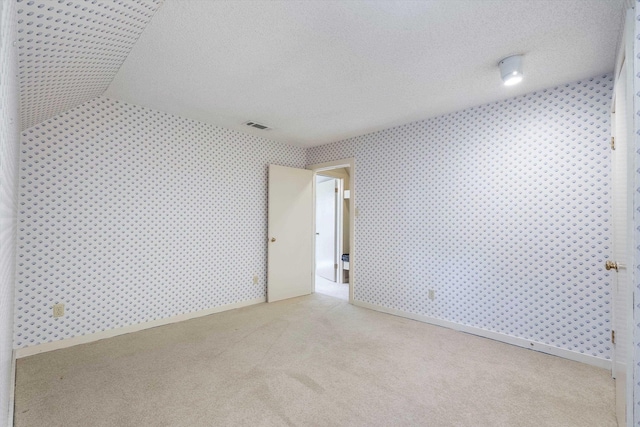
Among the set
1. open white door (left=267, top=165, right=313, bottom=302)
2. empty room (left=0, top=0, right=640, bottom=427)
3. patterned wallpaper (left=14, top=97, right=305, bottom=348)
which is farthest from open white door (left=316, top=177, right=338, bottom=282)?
patterned wallpaper (left=14, top=97, right=305, bottom=348)

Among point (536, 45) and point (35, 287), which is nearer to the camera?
point (536, 45)

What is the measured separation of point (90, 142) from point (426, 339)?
3567 mm

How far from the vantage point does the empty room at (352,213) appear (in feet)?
5.41

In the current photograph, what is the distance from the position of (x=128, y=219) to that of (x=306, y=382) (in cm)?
227

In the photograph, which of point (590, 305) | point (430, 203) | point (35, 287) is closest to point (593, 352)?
point (590, 305)

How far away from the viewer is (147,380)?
206 centimetres

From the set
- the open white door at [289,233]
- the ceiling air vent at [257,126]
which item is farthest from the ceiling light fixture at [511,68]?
the open white door at [289,233]

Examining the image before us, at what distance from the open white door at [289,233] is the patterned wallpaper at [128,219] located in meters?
0.25

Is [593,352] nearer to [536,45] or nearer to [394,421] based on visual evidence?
[394,421]

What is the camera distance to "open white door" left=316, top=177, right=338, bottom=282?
18.3ft

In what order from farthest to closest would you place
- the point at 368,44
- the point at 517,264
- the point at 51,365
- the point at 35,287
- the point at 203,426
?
the point at 517,264 → the point at 35,287 → the point at 51,365 → the point at 368,44 → the point at 203,426

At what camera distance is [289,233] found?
4312 millimetres

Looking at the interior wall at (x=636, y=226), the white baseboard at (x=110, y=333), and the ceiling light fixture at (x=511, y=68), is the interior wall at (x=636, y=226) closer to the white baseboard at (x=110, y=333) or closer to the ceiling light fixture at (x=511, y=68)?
the ceiling light fixture at (x=511, y=68)

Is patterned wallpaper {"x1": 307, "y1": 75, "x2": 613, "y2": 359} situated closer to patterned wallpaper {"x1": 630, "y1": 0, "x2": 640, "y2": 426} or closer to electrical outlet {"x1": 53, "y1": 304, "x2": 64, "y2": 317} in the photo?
patterned wallpaper {"x1": 630, "y1": 0, "x2": 640, "y2": 426}
